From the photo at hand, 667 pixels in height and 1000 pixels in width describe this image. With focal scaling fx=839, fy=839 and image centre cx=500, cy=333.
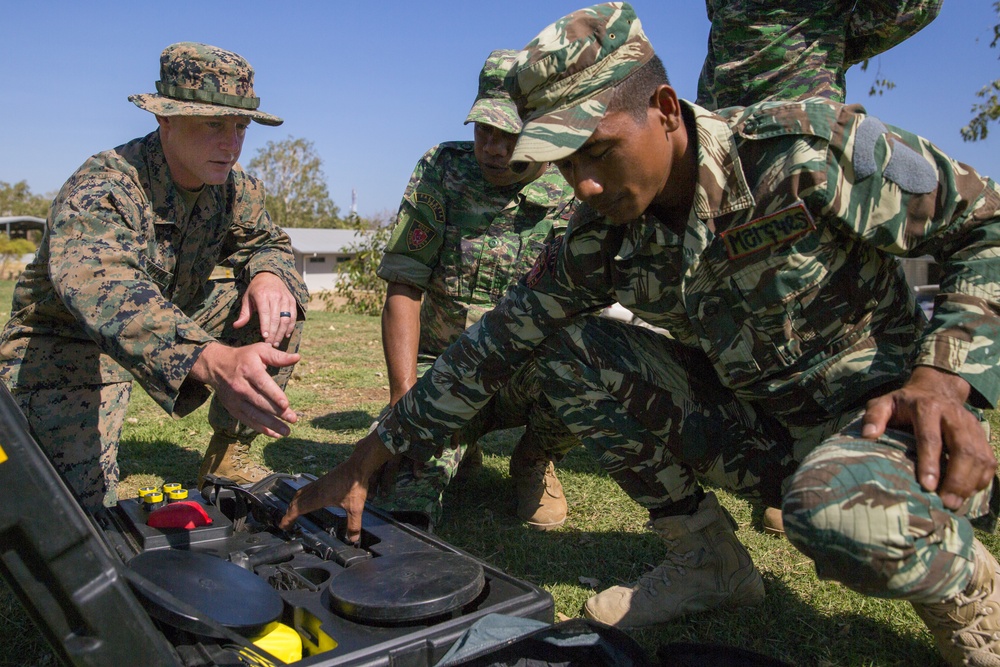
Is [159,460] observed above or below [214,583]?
below

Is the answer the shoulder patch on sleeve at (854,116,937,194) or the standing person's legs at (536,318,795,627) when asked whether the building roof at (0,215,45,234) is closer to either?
the standing person's legs at (536,318,795,627)

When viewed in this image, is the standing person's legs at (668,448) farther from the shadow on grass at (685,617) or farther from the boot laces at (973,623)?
the boot laces at (973,623)

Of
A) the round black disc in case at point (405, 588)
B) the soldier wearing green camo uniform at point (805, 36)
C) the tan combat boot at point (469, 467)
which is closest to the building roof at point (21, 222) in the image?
the tan combat boot at point (469, 467)

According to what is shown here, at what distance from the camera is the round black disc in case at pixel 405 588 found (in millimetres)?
1902

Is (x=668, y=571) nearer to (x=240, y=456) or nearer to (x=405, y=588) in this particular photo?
(x=405, y=588)

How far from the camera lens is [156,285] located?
9.06 ft

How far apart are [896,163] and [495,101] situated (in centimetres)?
184

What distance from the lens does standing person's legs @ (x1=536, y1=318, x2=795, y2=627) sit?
8.11 feet

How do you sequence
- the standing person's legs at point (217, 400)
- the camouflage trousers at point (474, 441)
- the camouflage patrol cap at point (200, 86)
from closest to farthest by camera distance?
the camouflage trousers at point (474, 441)
the camouflage patrol cap at point (200, 86)
the standing person's legs at point (217, 400)

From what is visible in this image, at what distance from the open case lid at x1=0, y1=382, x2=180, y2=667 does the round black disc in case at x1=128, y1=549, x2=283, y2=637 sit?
122 mm

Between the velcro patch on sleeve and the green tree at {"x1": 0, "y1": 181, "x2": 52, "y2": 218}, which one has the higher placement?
the green tree at {"x1": 0, "y1": 181, "x2": 52, "y2": 218}

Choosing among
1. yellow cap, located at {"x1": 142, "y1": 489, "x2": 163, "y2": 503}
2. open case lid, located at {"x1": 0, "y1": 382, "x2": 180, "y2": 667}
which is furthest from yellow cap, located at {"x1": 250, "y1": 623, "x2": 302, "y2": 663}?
yellow cap, located at {"x1": 142, "y1": 489, "x2": 163, "y2": 503}

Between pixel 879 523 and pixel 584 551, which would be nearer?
pixel 879 523

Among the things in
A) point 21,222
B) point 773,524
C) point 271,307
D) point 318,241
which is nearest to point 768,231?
point 773,524
